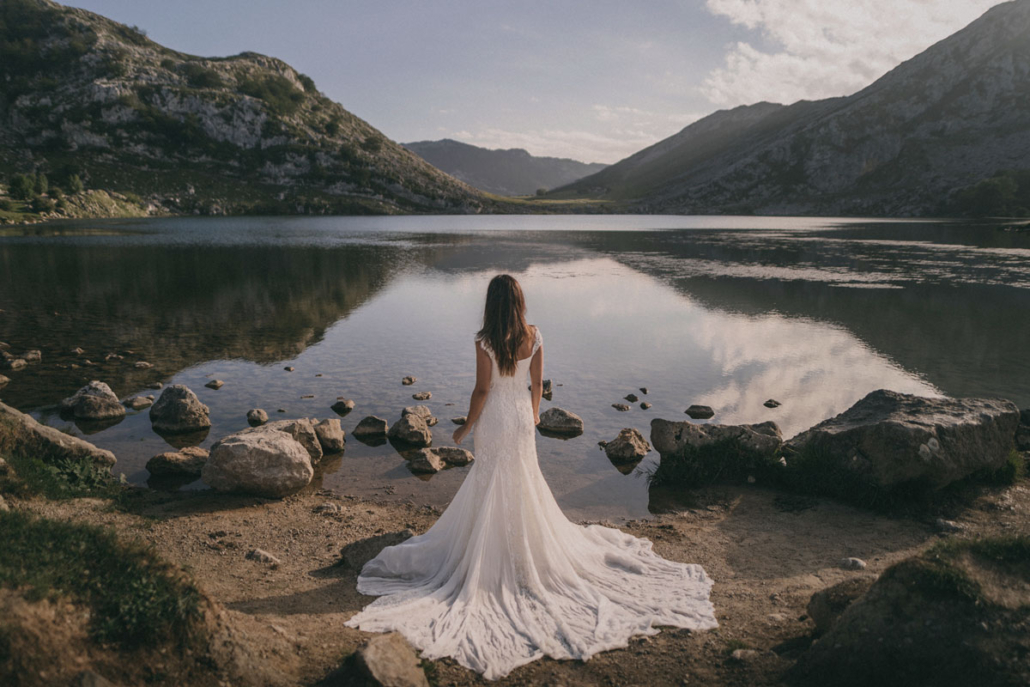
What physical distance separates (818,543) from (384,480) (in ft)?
29.1

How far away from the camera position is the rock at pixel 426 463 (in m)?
14.0

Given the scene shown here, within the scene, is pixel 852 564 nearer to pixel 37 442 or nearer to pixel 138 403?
pixel 37 442

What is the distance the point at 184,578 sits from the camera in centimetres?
577

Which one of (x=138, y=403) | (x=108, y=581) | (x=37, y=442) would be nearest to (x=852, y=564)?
(x=108, y=581)

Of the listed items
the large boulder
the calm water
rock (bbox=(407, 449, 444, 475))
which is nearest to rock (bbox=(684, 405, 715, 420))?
the calm water

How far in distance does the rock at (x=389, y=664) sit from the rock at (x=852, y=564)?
6.81 metres

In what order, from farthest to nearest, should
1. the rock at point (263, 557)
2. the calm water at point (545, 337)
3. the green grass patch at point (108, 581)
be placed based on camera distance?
the calm water at point (545, 337)
the rock at point (263, 557)
the green grass patch at point (108, 581)

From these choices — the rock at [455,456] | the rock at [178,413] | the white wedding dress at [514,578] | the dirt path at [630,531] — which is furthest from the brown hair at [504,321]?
the rock at [178,413]

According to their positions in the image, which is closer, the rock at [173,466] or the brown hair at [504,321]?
the brown hair at [504,321]

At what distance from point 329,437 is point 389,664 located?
9.86 meters

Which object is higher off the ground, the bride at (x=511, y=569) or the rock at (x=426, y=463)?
the bride at (x=511, y=569)

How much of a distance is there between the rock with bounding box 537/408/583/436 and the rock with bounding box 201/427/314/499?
22.5ft

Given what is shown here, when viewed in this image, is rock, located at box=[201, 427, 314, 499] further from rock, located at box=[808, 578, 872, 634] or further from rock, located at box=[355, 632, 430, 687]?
rock, located at box=[808, 578, 872, 634]

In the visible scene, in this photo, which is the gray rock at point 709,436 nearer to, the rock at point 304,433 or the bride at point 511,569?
the bride at point 511,569
